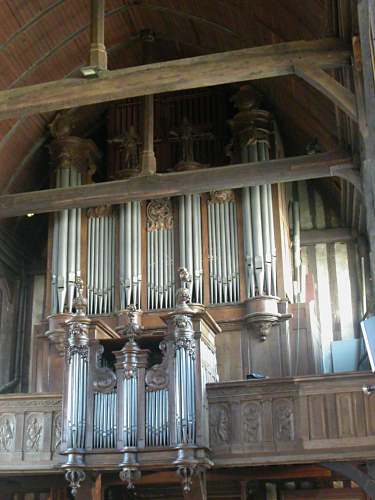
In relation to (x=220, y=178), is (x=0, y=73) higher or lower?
higher

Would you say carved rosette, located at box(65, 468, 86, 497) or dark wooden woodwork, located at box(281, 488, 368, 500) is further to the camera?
dark wooden woodwork, located at box(281, 488, 368, 500)

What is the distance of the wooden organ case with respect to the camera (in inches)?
471

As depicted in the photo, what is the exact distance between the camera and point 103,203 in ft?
49.0

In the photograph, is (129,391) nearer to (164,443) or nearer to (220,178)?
(164,443)

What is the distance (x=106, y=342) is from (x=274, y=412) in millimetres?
2572

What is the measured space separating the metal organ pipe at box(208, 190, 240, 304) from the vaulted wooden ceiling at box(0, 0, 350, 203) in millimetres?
1976

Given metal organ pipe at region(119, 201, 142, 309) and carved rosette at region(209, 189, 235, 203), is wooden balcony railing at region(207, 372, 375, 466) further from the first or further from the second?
carved rosette at region(209, 189, 235, 203)

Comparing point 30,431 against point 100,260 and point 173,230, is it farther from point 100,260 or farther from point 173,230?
point 173,230

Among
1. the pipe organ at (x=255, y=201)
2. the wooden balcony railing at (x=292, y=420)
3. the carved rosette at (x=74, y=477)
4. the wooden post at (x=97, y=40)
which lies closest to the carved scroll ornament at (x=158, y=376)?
the wooden balcony railing at (x=292, y=420)

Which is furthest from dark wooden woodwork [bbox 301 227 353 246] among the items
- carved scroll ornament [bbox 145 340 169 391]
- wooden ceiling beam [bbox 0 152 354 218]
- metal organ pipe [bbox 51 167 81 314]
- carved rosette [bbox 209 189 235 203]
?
carved scroll ornament [bbox 145 340 169 391]

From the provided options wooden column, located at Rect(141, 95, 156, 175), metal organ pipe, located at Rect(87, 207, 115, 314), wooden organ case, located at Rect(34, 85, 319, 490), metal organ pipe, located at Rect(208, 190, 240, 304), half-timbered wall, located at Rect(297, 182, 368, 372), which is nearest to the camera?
wooden organ case, located at Rect(34, 85, 319, 490)

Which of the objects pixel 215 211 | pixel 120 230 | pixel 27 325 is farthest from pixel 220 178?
pixel 27 325

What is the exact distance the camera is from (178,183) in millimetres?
14422

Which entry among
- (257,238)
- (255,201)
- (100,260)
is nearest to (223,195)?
(255,201)
